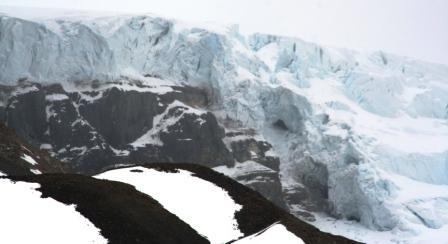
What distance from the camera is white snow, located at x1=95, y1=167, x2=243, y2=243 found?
35812 mm

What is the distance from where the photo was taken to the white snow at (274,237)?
31534 mm

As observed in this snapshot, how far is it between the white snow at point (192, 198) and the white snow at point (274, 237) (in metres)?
2.55

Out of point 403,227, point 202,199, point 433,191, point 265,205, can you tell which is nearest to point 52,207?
point 202,199

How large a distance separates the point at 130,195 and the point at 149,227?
418 centimetres

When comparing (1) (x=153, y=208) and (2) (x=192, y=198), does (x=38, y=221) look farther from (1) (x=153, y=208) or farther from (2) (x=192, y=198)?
(2) (x=192, y=198)

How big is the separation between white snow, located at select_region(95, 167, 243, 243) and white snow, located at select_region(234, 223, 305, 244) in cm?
255

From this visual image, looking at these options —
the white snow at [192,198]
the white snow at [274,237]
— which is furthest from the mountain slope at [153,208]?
the white snow at [274,237]

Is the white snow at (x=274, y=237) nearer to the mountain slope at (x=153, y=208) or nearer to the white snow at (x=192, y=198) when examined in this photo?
the mountain slope at (x=153, y=208)

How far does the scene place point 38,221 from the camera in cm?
2817

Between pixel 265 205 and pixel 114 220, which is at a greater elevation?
pixel 114 220

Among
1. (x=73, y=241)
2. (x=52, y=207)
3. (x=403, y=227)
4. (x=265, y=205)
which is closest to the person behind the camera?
(x=73, y=241)

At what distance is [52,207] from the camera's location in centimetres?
2998

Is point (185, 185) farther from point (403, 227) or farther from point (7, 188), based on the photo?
point (403, 227)

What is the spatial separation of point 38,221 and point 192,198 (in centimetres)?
1316
